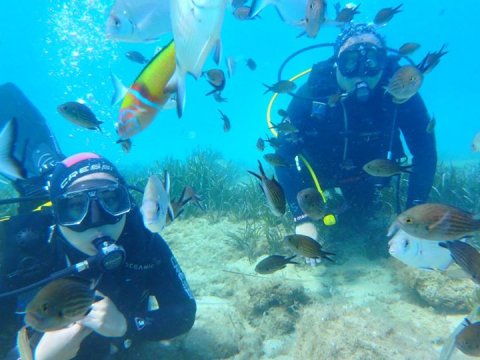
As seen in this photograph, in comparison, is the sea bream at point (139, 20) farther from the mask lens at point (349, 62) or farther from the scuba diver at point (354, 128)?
the mask lens at point (349, 62)

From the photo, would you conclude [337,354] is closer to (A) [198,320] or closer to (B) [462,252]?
(B) [462,252]

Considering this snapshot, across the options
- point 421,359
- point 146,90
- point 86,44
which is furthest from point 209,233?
point 86,44

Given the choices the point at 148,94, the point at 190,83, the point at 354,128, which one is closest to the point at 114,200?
the point at 148,94

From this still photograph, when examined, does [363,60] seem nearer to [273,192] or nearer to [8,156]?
[273,192]

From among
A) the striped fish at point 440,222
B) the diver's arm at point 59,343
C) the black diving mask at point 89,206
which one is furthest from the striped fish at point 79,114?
the striped fish at point 440,222

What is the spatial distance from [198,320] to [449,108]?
4084 inches

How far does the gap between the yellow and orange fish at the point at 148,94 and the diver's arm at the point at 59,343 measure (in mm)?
1929

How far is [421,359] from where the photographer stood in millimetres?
3035

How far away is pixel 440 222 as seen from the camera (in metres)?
2.22

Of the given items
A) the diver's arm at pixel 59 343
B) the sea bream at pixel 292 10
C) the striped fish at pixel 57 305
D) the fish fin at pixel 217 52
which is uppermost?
the sea bream at pixel 292 10

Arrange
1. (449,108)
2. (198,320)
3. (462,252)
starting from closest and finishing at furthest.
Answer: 1. (462,252)
2. (198,320)
3. (449,108)

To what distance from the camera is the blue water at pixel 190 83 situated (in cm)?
4419

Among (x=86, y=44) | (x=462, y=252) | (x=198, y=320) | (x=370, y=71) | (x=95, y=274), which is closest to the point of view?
(x=462, y=252)

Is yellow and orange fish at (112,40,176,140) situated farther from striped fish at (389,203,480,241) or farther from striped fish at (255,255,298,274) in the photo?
striped fish at (255,255,298,274)
